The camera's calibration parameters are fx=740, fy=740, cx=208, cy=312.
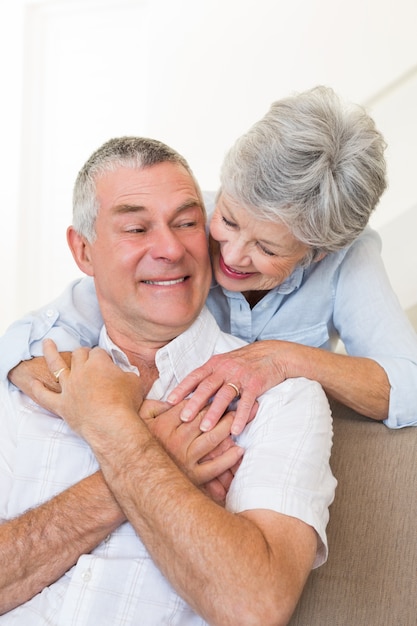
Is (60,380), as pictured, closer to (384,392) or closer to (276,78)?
(384,392)

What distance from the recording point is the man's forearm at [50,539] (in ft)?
4.90

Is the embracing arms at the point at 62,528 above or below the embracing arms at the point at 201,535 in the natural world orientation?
below

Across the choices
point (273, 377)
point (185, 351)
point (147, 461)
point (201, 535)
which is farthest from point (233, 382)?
point (201, 535)

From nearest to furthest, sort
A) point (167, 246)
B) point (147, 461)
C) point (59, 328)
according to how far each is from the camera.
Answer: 1. point (147, 461)
2. point (167, 246)
3. point (59, 328)

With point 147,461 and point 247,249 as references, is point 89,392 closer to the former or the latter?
point 147,461

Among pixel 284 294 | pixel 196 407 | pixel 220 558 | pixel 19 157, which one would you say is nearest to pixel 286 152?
pixel 284 294

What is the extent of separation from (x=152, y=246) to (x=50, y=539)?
692 mm

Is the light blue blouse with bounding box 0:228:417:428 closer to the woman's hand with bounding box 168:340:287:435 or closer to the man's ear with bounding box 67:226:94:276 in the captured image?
the man's ear with bounding box 67:226:94:276

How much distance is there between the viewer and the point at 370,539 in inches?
64.7

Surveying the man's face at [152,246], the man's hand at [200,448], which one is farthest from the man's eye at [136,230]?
the man's hand at [200,448]

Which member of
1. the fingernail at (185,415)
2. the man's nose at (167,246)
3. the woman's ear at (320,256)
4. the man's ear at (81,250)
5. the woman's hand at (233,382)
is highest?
the man's nose at (167,246)

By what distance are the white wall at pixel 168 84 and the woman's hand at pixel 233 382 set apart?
5.03 feet

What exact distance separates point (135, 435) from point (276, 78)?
88.4 inches

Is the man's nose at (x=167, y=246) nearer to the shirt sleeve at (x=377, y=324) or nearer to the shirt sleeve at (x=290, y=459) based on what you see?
the shirt sleeve at (x=290, y=459)
